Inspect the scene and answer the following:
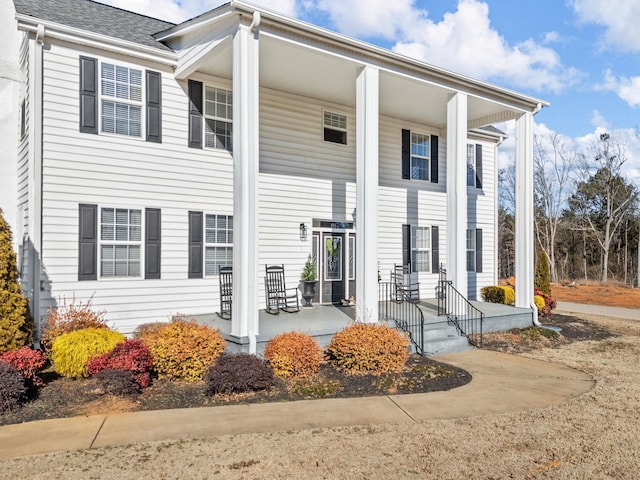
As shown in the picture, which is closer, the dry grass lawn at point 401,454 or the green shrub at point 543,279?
the dry grass lawn at point 401,454

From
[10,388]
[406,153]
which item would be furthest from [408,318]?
[10,388]

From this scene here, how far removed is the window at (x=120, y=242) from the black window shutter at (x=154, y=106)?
1.58 meters

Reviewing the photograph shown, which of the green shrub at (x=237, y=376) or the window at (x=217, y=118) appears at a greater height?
the window at (x=217, y=118)

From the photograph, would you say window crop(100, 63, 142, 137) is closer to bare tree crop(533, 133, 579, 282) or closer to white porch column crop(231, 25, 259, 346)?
white porch column crop(231, 25, 259, 346)

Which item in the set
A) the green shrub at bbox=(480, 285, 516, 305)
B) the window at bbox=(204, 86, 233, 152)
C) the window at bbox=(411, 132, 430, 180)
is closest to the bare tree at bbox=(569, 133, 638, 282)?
the green shrub at bbox=(480, 285, 516, 305)

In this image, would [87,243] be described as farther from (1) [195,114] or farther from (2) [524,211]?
(2) [524,211]

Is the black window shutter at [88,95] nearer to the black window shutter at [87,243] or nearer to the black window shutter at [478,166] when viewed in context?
the black window shutter at [87,243]

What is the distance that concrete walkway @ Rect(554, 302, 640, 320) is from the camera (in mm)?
14702

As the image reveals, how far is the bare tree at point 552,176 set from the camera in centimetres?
3241

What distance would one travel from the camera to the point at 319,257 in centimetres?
1155

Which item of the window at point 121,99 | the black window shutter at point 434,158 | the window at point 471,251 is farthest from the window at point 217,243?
the window at point 471,251

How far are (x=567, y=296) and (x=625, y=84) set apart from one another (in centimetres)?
2387

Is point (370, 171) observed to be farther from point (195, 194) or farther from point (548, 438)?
point (548, 438)

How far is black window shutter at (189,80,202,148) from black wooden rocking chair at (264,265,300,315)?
3.17 m
